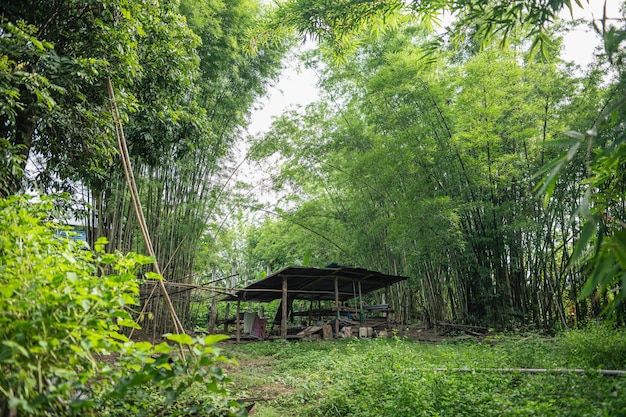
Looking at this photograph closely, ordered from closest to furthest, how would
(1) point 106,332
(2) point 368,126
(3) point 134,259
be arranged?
(1) point 106,332 < (3) point 134,259 < (2) point 368,126

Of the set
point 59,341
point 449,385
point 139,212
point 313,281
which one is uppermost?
point 139,212

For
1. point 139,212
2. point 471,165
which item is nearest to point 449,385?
point 139,212

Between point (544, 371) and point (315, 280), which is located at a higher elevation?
point (315, 280)

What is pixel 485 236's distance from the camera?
25.6ft

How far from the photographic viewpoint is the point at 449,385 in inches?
130

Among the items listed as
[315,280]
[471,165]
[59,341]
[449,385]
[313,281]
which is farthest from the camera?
[313,281]

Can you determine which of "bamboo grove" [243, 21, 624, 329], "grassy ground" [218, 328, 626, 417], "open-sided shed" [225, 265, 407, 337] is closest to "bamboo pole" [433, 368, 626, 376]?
"grassy ground" [218, 328, 626, 417]

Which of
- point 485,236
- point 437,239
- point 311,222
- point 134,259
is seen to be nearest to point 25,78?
point 134,259

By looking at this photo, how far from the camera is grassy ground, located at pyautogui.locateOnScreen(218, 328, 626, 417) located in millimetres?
2725

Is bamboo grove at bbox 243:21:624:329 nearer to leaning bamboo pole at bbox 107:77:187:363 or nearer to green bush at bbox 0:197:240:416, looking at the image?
leaning bamboo pole at bbox 107:77:187:363

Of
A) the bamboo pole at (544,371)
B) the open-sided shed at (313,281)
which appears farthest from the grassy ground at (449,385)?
the open-sided shed at (313,281)

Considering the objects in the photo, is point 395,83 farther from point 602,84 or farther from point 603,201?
point 603,201

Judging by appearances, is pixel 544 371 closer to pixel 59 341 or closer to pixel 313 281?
pixel 59 341

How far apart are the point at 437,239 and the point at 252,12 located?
497 centimetres
